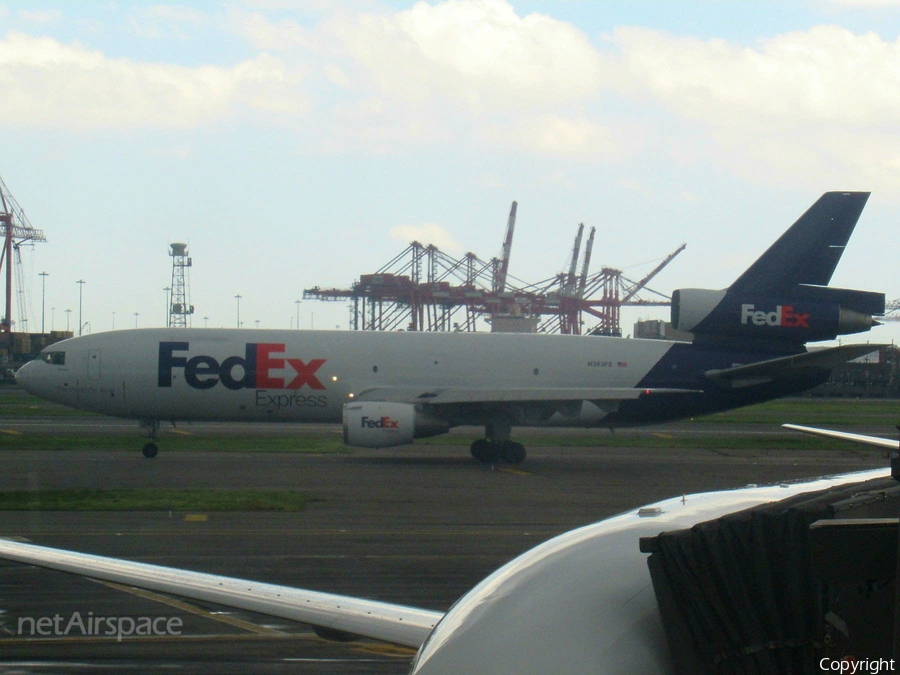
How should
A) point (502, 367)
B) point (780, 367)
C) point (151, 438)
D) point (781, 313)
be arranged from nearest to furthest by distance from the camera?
point (780, 367), point (781, 313), point (151, 438), point (502, 367)

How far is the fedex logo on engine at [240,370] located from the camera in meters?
21.8

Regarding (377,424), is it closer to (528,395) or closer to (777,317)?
(528,395)

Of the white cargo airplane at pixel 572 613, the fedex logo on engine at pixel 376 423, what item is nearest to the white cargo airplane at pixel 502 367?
the fedex logo on engine at pixel 376 423

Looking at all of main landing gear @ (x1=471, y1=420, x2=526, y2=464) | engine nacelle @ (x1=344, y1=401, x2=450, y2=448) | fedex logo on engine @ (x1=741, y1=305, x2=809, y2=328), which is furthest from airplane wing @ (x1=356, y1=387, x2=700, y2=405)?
fedex logo on engine @ (x1=741, y1=305, x2=809, y2=328)

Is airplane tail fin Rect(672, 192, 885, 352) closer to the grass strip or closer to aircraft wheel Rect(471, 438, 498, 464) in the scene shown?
aircraft wheel Rect(471, 438, 498, 464)

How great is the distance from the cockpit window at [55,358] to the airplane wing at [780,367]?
15783 millimetres

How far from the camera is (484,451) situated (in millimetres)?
22078

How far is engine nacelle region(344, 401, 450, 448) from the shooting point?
2019 cm

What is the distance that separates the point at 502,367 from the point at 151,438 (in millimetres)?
8809

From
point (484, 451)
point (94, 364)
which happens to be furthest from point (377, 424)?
point (94, 364)

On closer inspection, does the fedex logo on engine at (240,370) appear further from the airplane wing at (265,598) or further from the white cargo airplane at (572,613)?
the white cargo airplane at (572,613)

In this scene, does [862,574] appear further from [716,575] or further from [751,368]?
[751,368]

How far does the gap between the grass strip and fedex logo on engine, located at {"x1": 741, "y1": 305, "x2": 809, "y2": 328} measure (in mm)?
11772

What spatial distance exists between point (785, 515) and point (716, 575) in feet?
0.95
